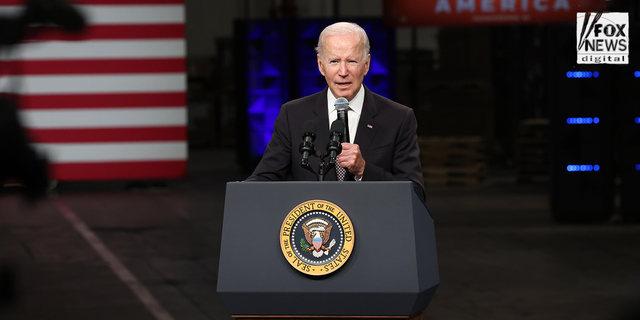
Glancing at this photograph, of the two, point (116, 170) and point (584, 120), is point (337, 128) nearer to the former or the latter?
point (584, 120)

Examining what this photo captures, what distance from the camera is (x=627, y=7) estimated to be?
33.3 feet

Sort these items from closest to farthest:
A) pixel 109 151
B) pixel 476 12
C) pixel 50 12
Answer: pixel 50 12 → pixel 109 151 → pixel 476 12

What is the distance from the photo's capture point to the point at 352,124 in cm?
321

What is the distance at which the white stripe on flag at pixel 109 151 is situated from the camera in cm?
1389

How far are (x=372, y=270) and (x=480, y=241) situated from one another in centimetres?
673

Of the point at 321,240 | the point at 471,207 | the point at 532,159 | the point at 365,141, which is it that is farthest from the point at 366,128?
the point at 532,159

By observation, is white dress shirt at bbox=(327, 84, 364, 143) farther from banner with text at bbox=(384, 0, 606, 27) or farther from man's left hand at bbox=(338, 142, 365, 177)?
banner with text at bbox=(384, 0, 606, 27)

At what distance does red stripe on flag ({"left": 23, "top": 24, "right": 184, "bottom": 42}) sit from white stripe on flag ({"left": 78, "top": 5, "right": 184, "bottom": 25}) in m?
0.08

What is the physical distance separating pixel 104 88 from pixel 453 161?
19.5 ft

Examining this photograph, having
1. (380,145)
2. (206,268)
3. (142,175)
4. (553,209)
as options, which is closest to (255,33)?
(142,175)

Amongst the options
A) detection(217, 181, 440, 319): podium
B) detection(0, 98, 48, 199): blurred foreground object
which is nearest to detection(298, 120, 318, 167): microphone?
detection(217, 181, 440, 319): podium

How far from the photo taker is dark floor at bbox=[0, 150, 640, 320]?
6.35m

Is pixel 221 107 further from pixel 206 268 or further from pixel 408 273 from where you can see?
pixel 408 273

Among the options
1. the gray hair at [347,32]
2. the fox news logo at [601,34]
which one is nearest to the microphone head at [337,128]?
the gray hair at [347,32]
